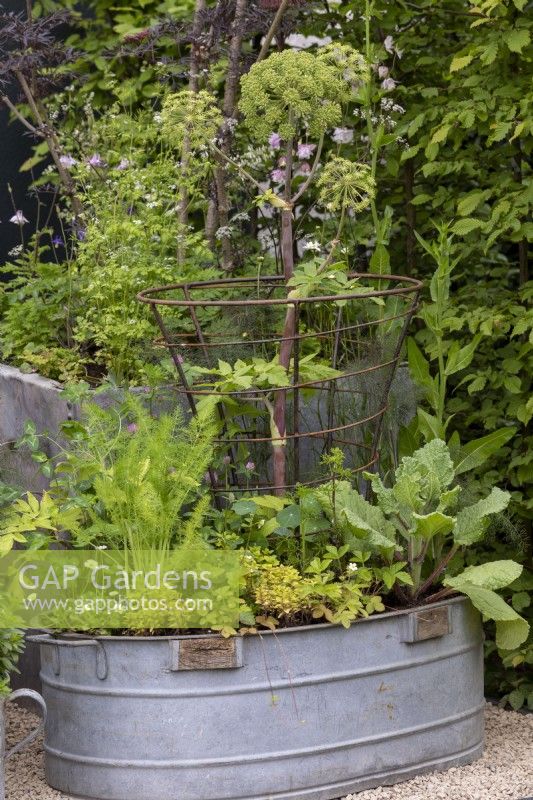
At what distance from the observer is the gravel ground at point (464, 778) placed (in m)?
3.03

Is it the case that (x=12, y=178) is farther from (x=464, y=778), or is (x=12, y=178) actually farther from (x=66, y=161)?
(x=464, y=778)

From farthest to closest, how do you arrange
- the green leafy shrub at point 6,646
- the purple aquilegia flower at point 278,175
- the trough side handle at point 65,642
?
the purple aquilegia flower at point 278,175, the trough side handle at point 65,642, the green leafy shrub at point 6,646

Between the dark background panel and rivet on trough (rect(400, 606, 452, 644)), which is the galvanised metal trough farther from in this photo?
the dark background panel

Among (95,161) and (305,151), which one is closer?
(305,151)

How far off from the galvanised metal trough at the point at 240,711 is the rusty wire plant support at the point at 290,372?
0.49 metres

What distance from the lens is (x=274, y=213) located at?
454cm

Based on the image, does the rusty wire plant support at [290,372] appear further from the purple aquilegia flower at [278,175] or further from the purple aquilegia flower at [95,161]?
the purple aquilegia flower at [95,161]

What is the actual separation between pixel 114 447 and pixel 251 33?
1864mm

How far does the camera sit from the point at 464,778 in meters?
3.13

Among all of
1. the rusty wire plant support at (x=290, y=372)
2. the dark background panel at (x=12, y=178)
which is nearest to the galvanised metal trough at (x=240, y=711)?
the rusty wire plant support at (x=290, y=372)

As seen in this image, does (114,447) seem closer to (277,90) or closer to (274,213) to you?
(277,90)

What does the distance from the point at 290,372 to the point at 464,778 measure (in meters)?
1.19

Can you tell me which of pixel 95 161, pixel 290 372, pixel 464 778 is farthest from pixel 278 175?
pixel 464 778

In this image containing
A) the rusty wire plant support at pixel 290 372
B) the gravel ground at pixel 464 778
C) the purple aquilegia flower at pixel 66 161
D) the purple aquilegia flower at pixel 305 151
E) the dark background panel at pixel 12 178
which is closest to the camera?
the gravel ground at pixel 464 778
